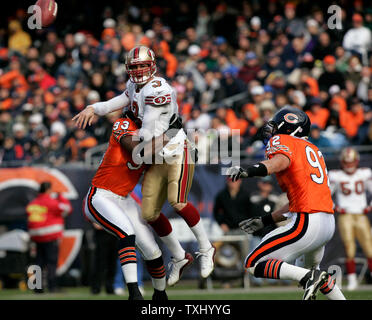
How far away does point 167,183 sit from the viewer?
8.07 meters

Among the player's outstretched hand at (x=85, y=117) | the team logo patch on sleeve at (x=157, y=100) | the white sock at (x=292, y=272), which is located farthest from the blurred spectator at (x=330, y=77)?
the white sock at (x=292, y=272)

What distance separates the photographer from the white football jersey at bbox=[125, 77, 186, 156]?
7727mm

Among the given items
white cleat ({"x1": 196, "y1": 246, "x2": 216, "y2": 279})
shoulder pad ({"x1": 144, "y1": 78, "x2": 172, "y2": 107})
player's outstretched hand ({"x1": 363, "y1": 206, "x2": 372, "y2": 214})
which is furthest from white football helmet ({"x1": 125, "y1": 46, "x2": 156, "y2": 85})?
player's outstretched hand ({"x1": 363, "y1": 206, "x2": 372, "y2": 214})

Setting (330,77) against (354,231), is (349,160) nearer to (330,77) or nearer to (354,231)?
(354,231)

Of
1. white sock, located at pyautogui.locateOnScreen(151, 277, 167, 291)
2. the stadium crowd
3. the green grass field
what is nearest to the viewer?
white sock, located at pyautogui.locateOnScreen(151, 277, 167, 291)

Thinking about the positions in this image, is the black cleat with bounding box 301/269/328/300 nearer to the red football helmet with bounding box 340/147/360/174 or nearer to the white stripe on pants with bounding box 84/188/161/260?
the white stripe on pants with bounding box 84/188/161/260

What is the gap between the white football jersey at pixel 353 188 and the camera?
1252 cm

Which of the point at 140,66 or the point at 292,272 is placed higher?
the point at 140,66

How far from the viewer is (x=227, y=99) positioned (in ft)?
53.4

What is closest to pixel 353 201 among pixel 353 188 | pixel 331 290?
pixel 353 188

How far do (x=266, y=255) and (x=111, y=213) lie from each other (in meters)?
1.72

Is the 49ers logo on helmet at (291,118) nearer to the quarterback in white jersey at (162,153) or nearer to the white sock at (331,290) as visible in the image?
the quarterback in white jersey at (162,153)

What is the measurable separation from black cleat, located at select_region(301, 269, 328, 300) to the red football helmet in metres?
5.83

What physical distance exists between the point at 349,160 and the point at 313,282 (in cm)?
595
